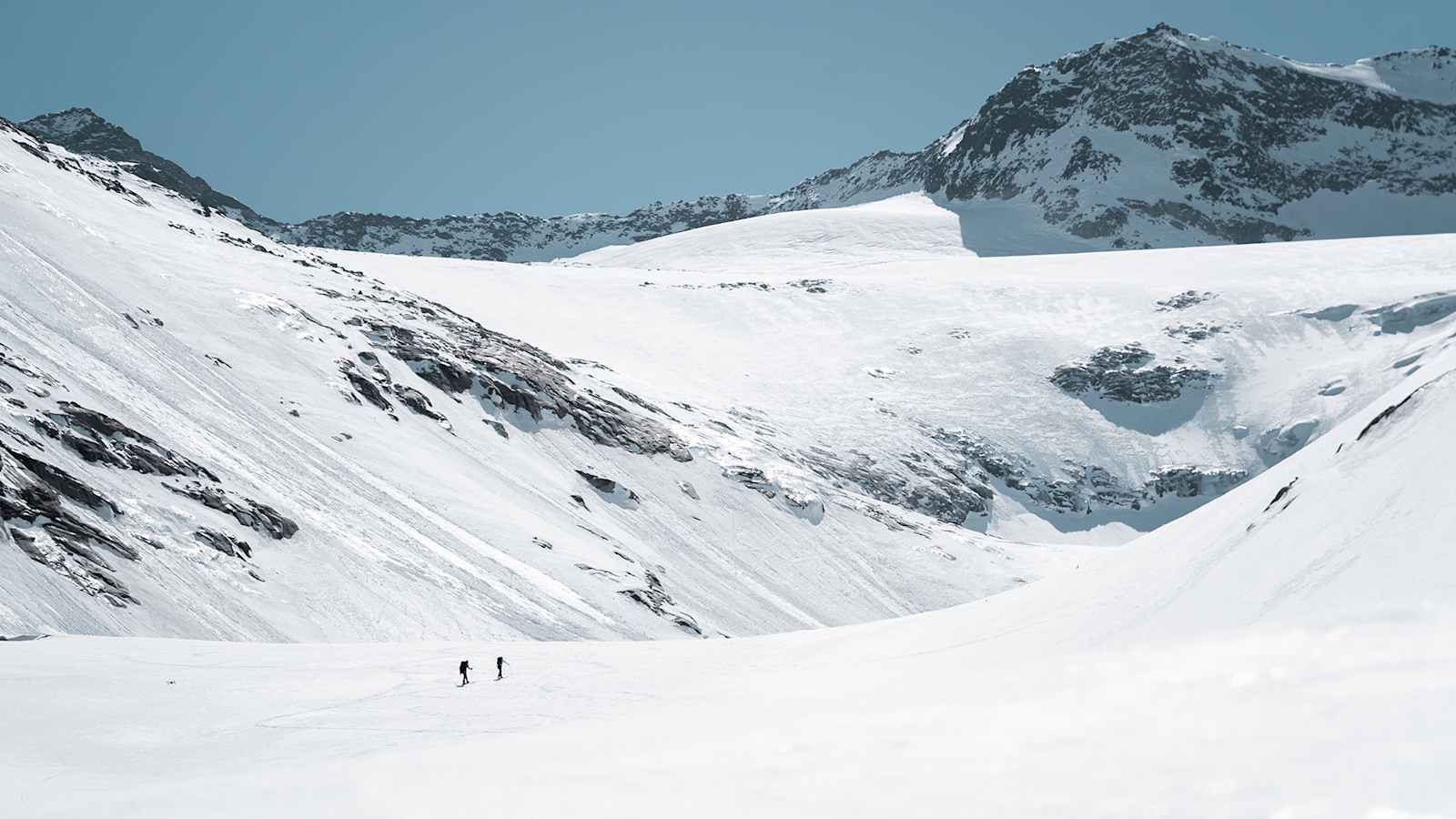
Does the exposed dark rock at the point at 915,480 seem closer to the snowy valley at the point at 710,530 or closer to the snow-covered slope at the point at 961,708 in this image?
the snowy valley at the point at 710,530

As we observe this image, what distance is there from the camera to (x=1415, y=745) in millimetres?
7215

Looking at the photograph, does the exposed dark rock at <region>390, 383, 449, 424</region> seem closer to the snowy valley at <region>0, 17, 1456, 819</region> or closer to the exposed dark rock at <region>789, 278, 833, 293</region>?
the snowy valley at <region>0, 17, 1456, 819</region>

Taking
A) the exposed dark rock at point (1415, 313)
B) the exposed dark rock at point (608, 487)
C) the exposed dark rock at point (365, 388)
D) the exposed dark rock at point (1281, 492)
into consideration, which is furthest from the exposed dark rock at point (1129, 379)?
the exposed dark rock at point (1281, 492)

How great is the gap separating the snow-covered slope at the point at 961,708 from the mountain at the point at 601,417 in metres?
7.06

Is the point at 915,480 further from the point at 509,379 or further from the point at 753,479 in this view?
the point at 509,379

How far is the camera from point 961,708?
44.8 feet

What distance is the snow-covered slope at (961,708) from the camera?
8.62 meters

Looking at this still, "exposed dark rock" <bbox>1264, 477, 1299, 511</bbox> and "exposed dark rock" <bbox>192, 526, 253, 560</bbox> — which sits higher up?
"exposed dark rock" <bbox>1264, 477, 1299, 511</bbox>

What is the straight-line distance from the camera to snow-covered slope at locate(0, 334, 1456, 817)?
339 inches

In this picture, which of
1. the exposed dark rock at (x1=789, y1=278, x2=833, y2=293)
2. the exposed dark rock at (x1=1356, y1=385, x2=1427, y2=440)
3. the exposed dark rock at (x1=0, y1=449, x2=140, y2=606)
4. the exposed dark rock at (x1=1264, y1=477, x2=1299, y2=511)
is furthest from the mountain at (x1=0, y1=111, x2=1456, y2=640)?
the exposed dark rock at (x1=1264, y1=477, x2=1299, y2=511)

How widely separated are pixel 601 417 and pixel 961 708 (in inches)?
1902

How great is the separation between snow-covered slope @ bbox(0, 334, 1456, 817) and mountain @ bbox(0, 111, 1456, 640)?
7.06m

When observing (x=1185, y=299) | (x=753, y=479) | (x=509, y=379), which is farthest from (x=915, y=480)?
(x=1185, y=299)

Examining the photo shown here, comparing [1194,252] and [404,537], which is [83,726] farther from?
[1194,252]
